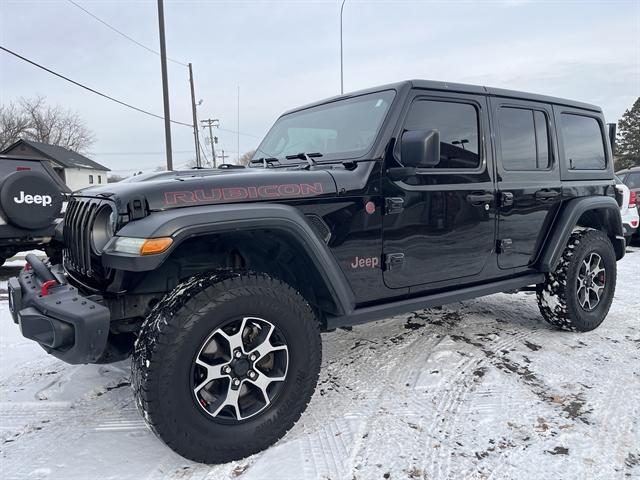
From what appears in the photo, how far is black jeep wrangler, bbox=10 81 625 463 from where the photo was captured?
2.04 m

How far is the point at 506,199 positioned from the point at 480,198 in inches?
11.7

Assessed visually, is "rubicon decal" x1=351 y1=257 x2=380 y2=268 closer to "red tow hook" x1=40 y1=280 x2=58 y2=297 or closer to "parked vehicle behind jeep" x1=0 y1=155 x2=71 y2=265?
"red tow hook" x1=40 y1=280 x2=58 y2=297

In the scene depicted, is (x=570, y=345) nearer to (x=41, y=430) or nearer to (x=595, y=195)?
(x=595, y=195)

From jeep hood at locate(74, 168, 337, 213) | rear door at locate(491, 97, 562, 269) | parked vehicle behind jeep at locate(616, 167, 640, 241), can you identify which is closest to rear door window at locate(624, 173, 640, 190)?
parked vehicle behind jeep at locate(616, 167, 640, 241)

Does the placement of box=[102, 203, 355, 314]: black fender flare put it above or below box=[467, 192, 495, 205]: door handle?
below

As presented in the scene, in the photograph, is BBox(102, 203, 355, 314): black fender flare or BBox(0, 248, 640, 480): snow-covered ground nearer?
BBox(102, 203, 355, 314): black fender flare

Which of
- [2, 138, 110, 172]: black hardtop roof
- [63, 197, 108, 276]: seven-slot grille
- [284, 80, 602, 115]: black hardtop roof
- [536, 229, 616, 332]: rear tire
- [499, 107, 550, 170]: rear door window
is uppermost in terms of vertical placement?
[2, 138, 110, 172]: black hardtop roof

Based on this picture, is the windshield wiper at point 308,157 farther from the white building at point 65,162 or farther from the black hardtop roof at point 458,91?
the white building at point 65,162

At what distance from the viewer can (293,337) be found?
7.59ft

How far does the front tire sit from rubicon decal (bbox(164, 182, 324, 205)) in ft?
1.26

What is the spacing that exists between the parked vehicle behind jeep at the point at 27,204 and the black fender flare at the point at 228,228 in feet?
14.3

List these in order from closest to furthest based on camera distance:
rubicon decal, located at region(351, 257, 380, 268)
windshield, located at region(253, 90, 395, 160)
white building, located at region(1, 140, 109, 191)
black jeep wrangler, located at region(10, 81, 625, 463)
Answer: black jeep wrangler, located at region(10, 81, 625, 463) → rubicon decal, located at region(351, 257, 380, 268) → windshield, located at region(253, 90, 395, 160) → white building, located at region(1, 140, 109, 191)

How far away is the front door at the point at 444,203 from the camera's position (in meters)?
2.83

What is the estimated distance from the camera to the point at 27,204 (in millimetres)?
5695
